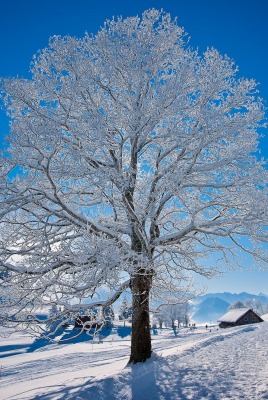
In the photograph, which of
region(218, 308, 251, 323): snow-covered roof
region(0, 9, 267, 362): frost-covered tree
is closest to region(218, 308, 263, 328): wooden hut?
region(218, 308, 251, 323): snow-covered roof

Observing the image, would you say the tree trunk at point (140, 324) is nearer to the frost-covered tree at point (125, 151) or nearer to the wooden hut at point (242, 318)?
the frost-covered tree at point (125, 151)

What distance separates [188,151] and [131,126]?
2.17 meters

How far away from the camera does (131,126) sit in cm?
749

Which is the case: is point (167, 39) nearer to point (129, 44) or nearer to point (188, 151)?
point (129, 44)

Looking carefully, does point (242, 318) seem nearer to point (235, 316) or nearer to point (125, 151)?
point (235, 316)

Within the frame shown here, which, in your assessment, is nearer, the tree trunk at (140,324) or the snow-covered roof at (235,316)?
the tree trunk at (140,324)

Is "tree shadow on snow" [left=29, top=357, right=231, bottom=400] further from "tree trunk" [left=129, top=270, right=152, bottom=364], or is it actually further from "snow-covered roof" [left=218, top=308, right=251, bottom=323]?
"snow-covered roof" [left=218, top=308, right=251, bottom=323]

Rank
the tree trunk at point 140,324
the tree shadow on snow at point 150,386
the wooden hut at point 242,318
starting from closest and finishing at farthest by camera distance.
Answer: the tree shadow on snow at point 150,386, the tree trunk at point 140,324, the wooden hut at point 242,318

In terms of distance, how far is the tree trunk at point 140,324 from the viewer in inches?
324

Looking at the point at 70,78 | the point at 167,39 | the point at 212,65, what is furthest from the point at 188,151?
the point at 70,78

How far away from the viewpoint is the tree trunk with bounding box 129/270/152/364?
8227mm

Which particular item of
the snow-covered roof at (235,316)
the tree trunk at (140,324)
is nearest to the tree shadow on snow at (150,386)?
the tree trunk at (140,324)

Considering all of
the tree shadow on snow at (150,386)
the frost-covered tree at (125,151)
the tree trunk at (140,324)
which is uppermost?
the frost-covered tree at (125,151)

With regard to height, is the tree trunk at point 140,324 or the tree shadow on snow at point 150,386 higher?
the tree trunk at point 140,324
